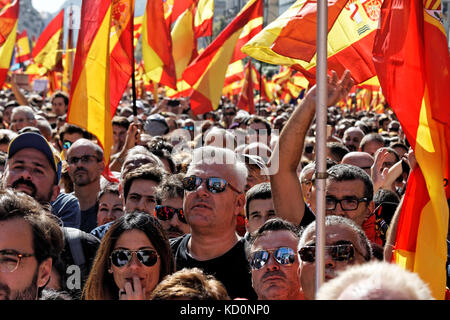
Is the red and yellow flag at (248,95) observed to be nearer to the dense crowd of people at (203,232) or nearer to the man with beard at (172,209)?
the dense crowd of people at (203,232)

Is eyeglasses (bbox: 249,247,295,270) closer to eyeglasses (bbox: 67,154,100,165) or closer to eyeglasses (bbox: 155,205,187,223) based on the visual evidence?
eyeglasses (bbox: 155,205,187,223)

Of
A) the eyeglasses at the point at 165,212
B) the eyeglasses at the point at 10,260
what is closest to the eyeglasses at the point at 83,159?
the eyeglasses at the point at 165,212

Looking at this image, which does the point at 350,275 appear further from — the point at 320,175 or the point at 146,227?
the point at 146,227

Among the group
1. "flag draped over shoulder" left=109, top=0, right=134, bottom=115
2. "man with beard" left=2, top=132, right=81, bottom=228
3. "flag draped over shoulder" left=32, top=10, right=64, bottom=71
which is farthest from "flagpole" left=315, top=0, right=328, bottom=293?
"flag draped over shoulder" left=32, top=10, right=64, bottom=71

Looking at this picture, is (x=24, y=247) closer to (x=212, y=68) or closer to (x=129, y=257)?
(x=129, y=257)

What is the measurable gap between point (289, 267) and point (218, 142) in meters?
3.67

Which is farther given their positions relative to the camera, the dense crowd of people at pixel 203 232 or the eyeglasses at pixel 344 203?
the eyeglasses at pixel 344 203

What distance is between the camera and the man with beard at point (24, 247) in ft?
10.4

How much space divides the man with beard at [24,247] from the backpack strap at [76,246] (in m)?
0.63

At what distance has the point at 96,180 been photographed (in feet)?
20.9

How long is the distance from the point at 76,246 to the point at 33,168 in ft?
2.80
